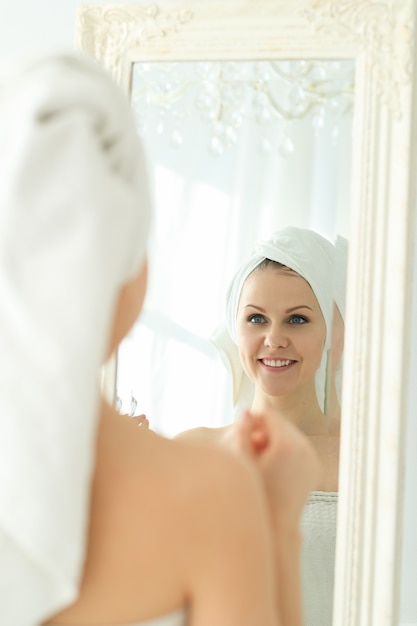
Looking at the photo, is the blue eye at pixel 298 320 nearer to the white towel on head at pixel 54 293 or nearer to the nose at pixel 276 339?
the nose at pixel 276 339

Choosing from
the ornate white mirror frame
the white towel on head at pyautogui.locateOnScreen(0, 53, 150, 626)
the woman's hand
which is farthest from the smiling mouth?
the white towel on head at pyautogui.locateOnScreen(0, 53, 150, 626)

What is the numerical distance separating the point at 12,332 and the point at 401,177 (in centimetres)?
116

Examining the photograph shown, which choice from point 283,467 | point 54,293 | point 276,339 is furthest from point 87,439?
point 276,339

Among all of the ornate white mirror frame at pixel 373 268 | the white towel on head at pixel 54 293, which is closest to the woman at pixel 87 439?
the white towel on head at pixel 54 293

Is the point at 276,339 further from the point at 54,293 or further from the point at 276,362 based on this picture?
the point at 54,293

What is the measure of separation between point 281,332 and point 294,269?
0.12 meters

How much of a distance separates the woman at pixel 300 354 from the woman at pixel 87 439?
3.12 feet

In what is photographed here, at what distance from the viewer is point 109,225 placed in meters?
0.63

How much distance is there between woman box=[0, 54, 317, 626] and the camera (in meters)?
0.61

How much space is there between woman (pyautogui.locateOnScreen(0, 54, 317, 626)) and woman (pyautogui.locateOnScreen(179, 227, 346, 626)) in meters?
0.95

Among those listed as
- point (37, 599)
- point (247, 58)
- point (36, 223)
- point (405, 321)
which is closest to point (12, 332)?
point (36, 223)

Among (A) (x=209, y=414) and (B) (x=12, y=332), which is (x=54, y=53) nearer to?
(B) (x=12, y=332)

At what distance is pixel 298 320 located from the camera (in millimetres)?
1707

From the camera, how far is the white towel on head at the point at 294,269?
1.70 metres
